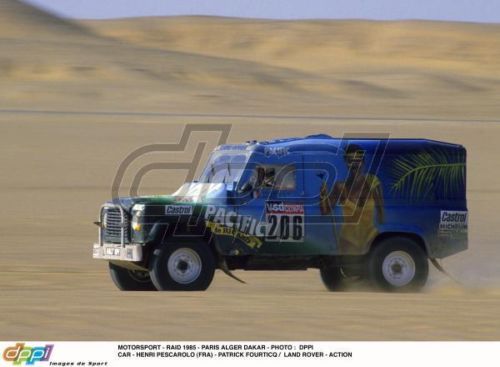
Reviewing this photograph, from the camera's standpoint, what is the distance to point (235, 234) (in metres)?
14.1

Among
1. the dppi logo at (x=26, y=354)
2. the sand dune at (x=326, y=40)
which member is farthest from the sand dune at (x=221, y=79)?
the dppi logo at (x=26, y=354)

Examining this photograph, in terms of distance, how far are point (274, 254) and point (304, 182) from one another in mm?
895

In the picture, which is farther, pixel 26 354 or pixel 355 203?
pixel 355 203

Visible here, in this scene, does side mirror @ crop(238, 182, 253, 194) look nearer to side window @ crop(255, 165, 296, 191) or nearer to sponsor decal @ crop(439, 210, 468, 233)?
side window @ crop(255, 165, 296, 191)

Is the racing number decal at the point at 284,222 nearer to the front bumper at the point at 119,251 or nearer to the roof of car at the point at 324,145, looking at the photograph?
the roof of car at the point at 324,145

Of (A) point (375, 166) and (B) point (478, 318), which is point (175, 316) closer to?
(B) point (478, 318)

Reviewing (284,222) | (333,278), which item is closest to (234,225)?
(284,222)

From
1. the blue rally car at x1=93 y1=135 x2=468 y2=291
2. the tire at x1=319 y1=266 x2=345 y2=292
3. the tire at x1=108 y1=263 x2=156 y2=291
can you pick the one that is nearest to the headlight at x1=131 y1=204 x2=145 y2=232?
the blue rally car at x1=93 y1=135 x2=468 y2=291

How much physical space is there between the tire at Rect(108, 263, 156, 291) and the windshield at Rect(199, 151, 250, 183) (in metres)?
1.34

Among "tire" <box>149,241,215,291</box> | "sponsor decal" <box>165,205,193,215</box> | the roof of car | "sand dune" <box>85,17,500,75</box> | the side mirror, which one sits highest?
"sand dune" <box>85,17,500,75</box>

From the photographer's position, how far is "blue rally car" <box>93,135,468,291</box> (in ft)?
46.1

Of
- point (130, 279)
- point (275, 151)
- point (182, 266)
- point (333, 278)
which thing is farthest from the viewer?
point (333, 278)

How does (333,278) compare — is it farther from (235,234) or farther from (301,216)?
(235,234)

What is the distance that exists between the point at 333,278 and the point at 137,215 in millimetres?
2949
